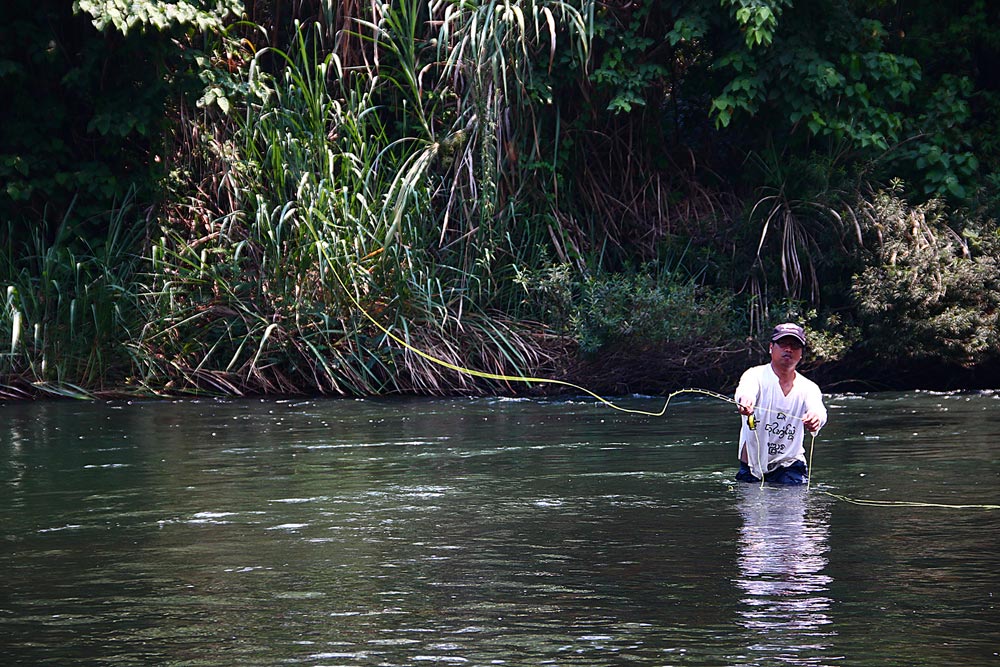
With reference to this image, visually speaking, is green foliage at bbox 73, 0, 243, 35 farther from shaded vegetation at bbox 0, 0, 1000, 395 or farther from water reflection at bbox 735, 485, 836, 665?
water reflection at bbox 735, 485, 836, 665

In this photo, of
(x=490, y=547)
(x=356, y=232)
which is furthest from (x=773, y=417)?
(x=356, y=232)

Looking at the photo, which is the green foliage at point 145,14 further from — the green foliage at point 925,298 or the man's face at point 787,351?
the man's face at point 787,351

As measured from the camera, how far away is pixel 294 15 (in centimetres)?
1811

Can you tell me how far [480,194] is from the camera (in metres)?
16.9

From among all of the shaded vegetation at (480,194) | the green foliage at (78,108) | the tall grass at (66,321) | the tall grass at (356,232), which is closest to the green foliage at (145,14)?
the shaded vegetation at (480,194)

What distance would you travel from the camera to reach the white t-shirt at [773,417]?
9.34 meters

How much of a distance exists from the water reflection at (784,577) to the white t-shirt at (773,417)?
245 millimetres

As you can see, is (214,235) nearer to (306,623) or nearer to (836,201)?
(836,201)

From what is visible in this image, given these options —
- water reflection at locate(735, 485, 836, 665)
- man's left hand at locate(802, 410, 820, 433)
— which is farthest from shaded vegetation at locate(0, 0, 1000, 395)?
water reflection at locate(735, 485, 836, 665)

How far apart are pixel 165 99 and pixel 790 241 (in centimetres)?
679

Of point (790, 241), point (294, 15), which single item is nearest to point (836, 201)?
point (790, 241)

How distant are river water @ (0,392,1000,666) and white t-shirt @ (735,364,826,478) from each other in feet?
0.74

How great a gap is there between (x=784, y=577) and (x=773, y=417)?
2841 mm

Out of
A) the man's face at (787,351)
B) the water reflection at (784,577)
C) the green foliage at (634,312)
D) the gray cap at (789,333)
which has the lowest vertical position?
the water reflection at (784,577)
